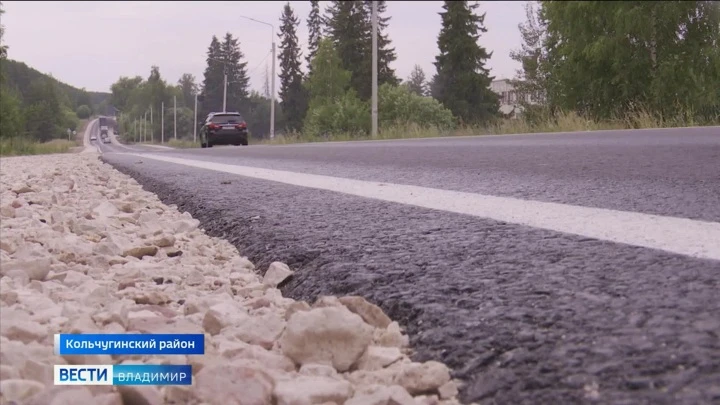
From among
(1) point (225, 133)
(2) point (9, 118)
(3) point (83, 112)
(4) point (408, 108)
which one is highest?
(3) point (83, 112)

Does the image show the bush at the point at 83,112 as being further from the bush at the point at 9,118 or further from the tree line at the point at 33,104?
the bush at the point at 9,118

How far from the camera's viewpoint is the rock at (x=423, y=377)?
1.07 metres

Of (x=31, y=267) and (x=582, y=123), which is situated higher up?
(x=582, y=123)

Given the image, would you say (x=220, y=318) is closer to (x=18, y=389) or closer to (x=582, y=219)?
(x=18, y=389)

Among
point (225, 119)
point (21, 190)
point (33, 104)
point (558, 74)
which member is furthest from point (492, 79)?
point (21, 190)

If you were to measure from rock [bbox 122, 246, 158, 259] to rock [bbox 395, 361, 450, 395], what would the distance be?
1445 mm

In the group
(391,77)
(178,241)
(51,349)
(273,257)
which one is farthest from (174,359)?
(391,77)

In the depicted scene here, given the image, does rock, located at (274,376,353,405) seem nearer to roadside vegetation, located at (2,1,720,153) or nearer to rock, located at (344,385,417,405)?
rock, located at (344,385,417,405)

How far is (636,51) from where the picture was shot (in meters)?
5.81

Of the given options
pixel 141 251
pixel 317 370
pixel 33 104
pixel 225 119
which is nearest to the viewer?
pixel 317 370

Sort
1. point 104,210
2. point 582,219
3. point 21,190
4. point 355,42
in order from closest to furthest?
point 582,219 < point 104,210 < point 21,190 < point 355,42

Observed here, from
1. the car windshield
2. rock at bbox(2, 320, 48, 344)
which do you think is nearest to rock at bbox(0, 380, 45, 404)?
rock at bbox(2, 320, 48, 344)

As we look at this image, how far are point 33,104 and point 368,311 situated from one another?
128ft

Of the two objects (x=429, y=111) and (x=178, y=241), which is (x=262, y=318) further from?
(x=429, y=111)
